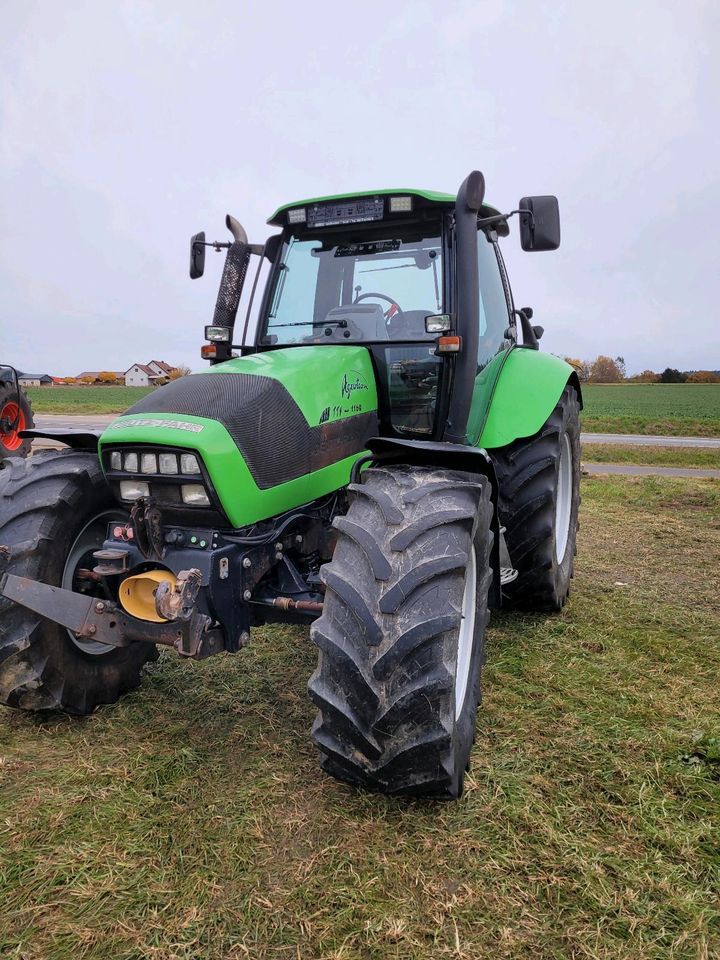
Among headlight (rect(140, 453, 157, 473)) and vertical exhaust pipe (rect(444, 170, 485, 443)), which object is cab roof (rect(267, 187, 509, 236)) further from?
headlight (rect(140, 453, 157, 473))

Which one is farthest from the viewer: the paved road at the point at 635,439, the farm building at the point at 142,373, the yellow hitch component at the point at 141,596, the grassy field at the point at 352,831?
the farm building at the point at 142,373

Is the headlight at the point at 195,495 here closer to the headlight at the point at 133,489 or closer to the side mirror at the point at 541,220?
the headlight at the point at 133,489

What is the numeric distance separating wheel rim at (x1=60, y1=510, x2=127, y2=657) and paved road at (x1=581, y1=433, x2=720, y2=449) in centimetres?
1509

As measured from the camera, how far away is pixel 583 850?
2270 millimetres

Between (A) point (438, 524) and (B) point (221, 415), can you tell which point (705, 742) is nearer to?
(A) point (438, 524)

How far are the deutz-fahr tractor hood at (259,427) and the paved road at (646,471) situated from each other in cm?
856

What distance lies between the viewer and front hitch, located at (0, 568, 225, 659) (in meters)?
2.65

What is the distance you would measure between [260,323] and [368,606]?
2.20m

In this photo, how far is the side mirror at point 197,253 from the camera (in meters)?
4.02

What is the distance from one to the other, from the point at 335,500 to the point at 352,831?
1.52 metres

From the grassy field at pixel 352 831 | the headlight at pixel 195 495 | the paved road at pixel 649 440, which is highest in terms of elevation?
the headlight at pixel 195 495

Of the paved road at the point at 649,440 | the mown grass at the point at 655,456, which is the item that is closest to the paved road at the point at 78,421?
the mown grass at the point at 655,456

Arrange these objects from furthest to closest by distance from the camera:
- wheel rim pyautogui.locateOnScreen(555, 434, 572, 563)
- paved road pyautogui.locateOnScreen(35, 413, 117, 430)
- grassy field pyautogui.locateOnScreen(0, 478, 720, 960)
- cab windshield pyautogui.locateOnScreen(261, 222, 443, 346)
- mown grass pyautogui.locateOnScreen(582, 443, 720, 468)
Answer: paved road pyautogui.locateOnScreen(35, 413, 117, 430)
mown grass pyautogui.locateOnScreen(582, 443, 720, 468)
wheel rim pyautogui.locateOnScreen(555, 434, 572, 563)
cab windshield pyautogui.locateOnScreen(261, 222, 443, 346)
grassy field pyautogui.locateOnScreen(0, 478, 720, 960)

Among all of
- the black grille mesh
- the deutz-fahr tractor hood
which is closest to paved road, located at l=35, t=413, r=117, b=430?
the deutz-fahr tractor hood
